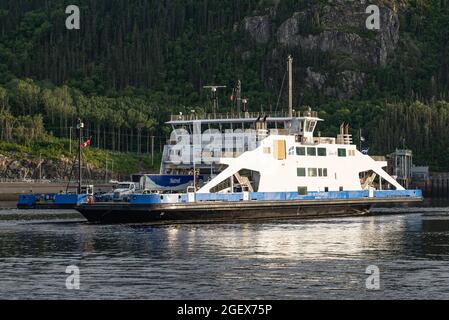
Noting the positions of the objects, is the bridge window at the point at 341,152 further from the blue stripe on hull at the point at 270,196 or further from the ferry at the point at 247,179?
the blue stripe on hull at the point at 270,196

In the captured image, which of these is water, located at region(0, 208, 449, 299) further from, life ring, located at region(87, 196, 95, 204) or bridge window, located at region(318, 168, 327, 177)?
bridge window, located at region(318, 168, 327, 177)

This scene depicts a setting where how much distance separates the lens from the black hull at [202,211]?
76.4 meters

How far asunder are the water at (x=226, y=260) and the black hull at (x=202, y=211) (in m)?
1.44

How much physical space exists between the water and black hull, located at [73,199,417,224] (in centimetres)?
144

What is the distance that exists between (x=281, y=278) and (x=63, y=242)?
804 inches

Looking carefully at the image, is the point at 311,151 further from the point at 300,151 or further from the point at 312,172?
the point at 312,172

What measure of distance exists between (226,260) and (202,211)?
24.2 metres

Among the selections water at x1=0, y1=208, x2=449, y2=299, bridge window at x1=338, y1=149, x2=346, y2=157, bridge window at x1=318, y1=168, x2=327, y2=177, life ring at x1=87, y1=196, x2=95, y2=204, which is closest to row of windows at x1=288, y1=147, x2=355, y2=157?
bridge window at x1=338, y1=149, x2=346, y2=157

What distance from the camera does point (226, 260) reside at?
54.7 m

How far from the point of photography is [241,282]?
4678cm

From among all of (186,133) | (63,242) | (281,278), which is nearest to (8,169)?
(186,133)

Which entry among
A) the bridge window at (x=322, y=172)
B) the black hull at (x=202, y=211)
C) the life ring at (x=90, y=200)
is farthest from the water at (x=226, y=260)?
the bridge window at (x=322, y=172)

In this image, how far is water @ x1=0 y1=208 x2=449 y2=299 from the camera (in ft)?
146

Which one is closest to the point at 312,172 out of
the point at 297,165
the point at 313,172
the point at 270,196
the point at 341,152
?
the point at 313,172
